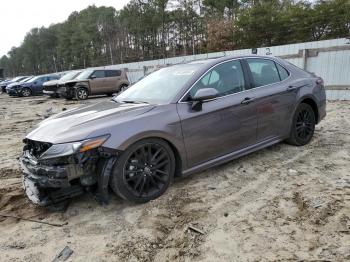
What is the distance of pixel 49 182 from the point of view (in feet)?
10.6

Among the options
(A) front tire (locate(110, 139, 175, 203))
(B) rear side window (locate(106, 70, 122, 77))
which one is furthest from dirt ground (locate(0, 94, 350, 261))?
(B) rear side window (locate(106, 70, 122, 77))

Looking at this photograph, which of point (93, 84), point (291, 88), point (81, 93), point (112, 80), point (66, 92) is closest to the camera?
point (291, 88)

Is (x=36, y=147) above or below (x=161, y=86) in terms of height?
below

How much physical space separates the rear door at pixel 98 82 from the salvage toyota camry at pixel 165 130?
1327cm

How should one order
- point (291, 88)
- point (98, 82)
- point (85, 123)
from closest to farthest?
point (85, 123) → point (291, 88) → point (98, 82)

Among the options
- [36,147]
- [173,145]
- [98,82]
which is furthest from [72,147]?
[98,82]

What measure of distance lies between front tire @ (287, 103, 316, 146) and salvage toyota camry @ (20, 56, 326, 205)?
21mm

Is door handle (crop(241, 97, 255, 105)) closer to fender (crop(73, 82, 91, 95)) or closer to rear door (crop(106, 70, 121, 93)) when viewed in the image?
fender (crop(73, 82, 91, 95))

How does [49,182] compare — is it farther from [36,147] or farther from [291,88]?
[291,88]

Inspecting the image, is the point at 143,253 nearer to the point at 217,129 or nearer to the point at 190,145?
the point at 190,145

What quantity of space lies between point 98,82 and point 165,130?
→ 14813 mm

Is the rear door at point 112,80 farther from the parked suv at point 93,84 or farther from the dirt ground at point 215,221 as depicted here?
the dirt ground at point 215,221

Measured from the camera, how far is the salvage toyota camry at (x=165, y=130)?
10.8 feet

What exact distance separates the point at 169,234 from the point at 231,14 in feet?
110
